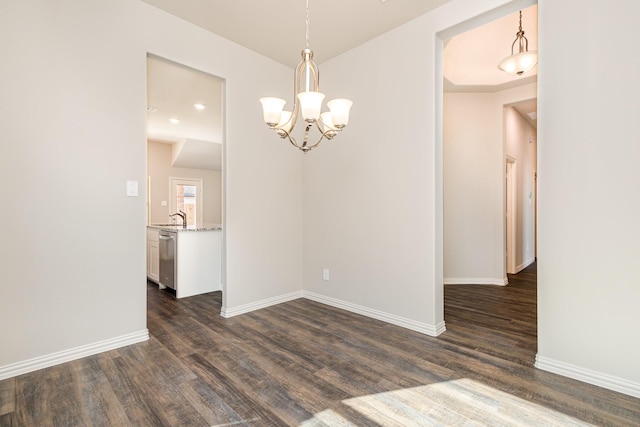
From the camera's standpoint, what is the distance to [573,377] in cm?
204

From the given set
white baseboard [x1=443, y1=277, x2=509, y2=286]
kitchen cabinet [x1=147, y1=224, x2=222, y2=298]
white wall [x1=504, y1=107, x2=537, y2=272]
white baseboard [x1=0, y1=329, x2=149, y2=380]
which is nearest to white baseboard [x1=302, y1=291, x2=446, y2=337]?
kitchen cabinet [x1=147, y1=224, x2=222, y2=298]

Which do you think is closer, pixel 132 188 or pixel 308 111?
pixel 308 111

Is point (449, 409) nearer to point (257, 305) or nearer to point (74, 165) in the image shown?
point (257, 305)

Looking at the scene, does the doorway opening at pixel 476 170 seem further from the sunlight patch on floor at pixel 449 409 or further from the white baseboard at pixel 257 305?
the sunlight patch on floor at pixel 449 409

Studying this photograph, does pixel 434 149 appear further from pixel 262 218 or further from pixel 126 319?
pixel 126 319

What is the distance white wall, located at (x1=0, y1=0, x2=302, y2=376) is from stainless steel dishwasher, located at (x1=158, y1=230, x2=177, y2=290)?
139cm

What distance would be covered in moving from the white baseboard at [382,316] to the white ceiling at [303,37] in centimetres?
275

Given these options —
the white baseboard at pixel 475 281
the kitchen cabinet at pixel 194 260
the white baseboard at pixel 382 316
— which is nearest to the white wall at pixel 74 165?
the kitchen cabinet at pixel 194 260

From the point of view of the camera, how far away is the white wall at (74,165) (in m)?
2.12

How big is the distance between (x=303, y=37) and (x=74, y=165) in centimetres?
236

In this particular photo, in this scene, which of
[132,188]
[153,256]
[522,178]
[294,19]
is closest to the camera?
[132,188]

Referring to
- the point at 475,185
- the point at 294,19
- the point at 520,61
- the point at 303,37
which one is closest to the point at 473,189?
the point at 475,185

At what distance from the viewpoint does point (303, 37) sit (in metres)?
3.19

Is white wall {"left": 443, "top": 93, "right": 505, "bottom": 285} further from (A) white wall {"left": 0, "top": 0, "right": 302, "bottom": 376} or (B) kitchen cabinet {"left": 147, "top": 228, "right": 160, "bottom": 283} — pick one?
(B) kitchen cabinet {"left": 147, "top": 228, "right": 160, "bottom": 283}
